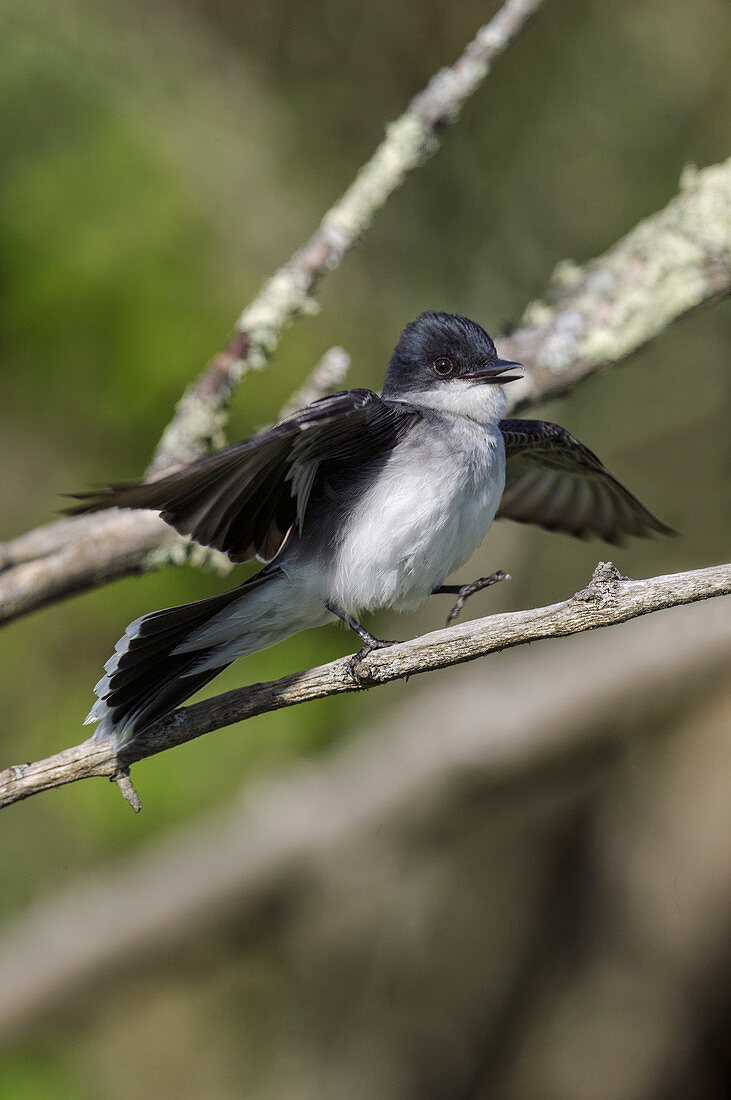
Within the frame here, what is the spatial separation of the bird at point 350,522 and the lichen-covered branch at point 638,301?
1.80ft

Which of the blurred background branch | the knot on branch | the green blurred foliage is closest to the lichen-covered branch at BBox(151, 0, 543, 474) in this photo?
the green blurred foliage

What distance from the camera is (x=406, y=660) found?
7.06 ft

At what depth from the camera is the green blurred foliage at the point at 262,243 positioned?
14.8 ft

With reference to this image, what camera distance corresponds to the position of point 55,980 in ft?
17.0

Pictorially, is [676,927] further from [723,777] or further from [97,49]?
[97,49]

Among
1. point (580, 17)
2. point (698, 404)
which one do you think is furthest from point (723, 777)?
point (580, 17)

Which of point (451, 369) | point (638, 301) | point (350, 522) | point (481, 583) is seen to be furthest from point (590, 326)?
point (481, 583)

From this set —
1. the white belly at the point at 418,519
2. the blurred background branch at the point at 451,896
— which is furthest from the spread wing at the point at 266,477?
the blurred background branch at the point at 451,896

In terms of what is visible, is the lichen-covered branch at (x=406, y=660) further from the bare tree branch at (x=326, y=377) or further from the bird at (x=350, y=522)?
the bare tree branch at (x=326, y=377)

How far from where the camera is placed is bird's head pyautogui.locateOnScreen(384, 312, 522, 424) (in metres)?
2.75

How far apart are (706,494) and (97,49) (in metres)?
3.66

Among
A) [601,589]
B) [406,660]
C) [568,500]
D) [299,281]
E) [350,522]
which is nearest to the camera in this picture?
[601,589]

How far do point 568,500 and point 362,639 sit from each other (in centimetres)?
122

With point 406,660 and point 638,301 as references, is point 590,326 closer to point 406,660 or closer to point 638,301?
point 638,301
